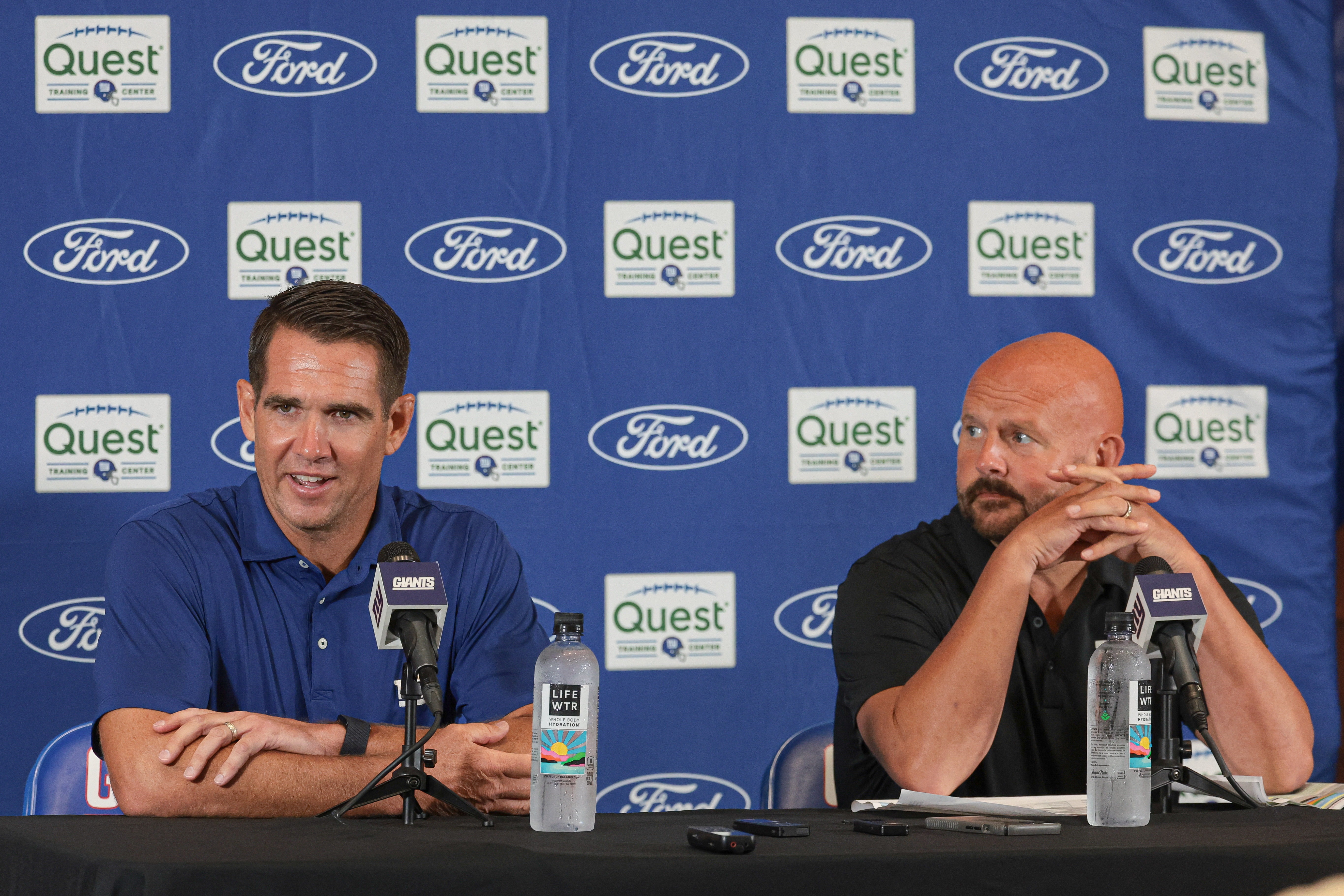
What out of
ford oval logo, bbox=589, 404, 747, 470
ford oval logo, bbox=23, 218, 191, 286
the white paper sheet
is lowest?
the white paper sheet

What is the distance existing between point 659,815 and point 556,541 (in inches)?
61.8

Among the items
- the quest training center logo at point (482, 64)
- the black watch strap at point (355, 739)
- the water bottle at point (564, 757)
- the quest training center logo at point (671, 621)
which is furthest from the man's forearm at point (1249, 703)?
the quest training center logo at point (482, 64)

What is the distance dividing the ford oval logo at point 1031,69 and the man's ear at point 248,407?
2.09 m

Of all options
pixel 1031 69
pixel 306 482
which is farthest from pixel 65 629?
pixel 1031 69

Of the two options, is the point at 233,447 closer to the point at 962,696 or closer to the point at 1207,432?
the point at 962,696

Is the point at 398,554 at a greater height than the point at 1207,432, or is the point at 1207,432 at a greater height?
the point at 1207,432

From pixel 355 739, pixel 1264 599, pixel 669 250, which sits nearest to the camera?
pixel 355 739

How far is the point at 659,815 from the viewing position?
1.49 m

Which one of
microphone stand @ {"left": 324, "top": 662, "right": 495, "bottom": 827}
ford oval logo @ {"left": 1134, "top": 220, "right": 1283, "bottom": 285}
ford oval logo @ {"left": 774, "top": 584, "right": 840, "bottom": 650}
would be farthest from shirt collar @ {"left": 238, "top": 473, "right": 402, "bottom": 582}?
ford oval logo @ {"left": 1134, "top": 220, "right": 1283, "bottom": 285}

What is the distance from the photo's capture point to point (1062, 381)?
2.20m

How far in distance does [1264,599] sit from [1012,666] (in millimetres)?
1652

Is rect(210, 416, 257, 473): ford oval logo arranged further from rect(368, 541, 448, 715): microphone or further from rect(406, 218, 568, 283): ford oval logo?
rect(368, 541, 448, 715): microphone

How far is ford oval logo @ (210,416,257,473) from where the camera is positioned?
2938 millimetres

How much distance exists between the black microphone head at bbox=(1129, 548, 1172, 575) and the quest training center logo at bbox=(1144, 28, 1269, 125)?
201 centimetres
